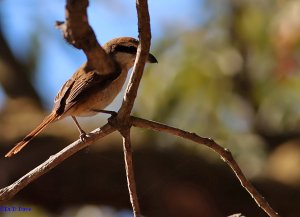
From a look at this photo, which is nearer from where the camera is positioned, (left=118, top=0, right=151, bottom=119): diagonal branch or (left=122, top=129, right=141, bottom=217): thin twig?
(left=118, top=0, right=151, bottom=119): diagonal branch

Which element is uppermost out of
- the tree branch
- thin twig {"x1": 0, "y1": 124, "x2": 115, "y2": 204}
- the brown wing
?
the brown wing

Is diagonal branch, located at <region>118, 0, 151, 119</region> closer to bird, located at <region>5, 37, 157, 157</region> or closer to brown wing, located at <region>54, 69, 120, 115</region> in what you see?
brown wing, located at <region>54, 69, 120, 115</region>

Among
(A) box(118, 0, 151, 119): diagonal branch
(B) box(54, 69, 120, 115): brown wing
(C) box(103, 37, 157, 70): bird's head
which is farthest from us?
(C) box(103, 37, 157, 70): bird's head

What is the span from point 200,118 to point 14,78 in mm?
1908

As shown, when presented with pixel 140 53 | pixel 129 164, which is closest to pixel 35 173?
pixel 129 164

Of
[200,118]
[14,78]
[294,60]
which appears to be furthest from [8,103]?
[294,60]

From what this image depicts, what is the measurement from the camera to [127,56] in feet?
9.58

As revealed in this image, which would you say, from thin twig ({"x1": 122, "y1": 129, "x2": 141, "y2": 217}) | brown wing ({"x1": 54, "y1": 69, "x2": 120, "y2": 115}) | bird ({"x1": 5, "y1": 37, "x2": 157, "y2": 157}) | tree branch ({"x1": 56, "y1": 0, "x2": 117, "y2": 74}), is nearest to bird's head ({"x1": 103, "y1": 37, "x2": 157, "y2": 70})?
bird ({"x1": 5, "y1": 37, "x2": 157, "y2": 157})

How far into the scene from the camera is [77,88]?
2871mm

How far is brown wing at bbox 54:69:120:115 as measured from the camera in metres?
2.68

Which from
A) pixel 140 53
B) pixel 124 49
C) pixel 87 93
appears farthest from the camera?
pixel 124 49

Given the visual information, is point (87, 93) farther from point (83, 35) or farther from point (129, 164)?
point (83, 35)

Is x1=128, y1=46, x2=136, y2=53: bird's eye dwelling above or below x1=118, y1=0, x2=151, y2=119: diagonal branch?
above

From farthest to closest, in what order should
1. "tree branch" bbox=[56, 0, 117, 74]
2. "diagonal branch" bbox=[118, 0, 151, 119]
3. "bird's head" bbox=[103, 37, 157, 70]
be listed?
"bird's head" bbox=[103, 37, 157, 70] < "diagonal branch" bbox=[118, 0, 151, 119] < "tree branch" bbox=[56, 0, 117, 74]
